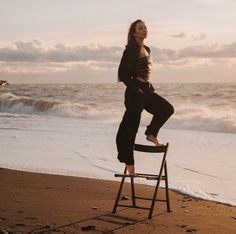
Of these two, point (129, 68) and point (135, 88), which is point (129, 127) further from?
point (129, 68)

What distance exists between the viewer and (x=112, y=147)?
1365 centimetres

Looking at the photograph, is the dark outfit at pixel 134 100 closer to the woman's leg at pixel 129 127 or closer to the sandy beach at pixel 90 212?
the woman's leg at pixel 129 127

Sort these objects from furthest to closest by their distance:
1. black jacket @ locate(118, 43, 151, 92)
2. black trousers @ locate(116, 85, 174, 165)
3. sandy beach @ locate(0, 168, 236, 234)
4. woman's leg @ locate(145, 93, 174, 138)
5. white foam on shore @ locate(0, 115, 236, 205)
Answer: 1. white foam on shore @ locate(0, 115, 236, 205)
2. woman's leg @ locate(145, 93, 174, 138)
3. black trousers @ locate(116, 85, 174, 165)
4. black jacket @ locate(118, 43, 151, 92)
5. sandy beach @ locate(0, 168, 236, 234)

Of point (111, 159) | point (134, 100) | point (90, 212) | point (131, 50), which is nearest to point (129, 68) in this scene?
point (131, 50)

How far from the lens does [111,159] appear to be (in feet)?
38.4

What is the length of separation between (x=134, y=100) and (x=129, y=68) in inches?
14.6

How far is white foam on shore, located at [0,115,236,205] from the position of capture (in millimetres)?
9242

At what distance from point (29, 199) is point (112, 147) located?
6625 mm

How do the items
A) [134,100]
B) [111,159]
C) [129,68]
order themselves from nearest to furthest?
[129,68] → [134,100] → [111,159]

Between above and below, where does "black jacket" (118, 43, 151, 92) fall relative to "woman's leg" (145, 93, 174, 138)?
above

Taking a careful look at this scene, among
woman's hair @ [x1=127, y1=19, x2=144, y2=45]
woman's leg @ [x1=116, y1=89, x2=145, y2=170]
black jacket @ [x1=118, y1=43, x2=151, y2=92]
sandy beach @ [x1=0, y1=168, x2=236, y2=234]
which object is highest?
woman's hair @ [x1=127, y1=19, x2=144, y2=45]

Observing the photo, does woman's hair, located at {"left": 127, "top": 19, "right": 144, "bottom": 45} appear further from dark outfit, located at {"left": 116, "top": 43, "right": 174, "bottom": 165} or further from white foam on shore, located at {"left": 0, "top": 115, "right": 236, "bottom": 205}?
white foam on shore, located at {"left": 0, "top": 115, "right": 236, "bottom": 205}

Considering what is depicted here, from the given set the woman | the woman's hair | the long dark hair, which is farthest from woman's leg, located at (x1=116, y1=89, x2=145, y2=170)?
the woman's hair

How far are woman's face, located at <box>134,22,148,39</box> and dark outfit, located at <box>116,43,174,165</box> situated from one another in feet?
0.40
